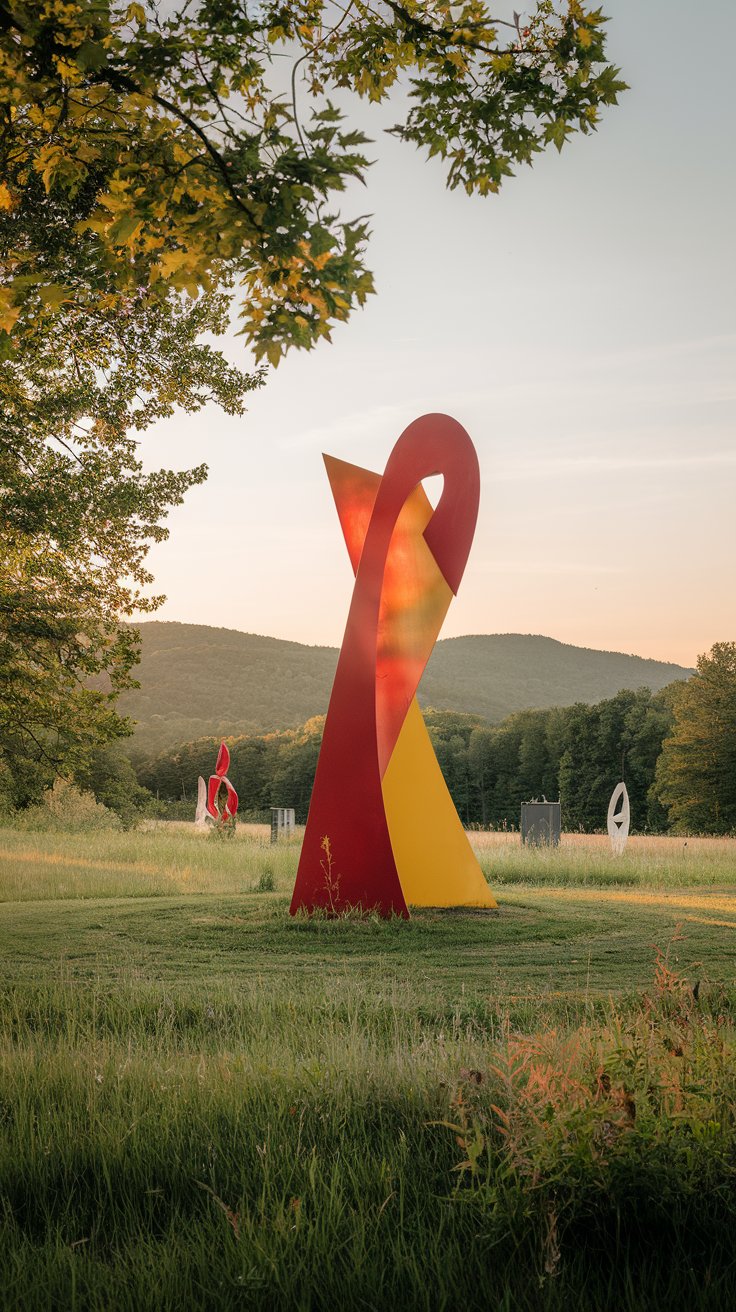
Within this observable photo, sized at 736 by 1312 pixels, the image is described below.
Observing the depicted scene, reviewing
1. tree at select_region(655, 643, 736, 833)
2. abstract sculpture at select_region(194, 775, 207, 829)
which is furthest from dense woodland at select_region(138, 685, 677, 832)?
abstract sculpture at select_region(194, 775, 207, 829)

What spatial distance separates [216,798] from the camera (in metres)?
29.8

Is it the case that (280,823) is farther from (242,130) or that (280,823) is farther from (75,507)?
(242,130)

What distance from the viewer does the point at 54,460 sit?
473 inches

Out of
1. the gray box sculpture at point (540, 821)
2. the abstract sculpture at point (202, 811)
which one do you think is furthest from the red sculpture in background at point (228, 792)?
the gray box sculpture at point (540, 821)

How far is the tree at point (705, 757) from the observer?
→ 155 ft

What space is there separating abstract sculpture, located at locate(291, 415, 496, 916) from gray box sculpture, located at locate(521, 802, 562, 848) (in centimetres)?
1183

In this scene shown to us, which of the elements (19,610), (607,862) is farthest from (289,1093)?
(607,862)

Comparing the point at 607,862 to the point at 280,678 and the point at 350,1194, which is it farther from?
the point at 280,678

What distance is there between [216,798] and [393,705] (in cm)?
1977

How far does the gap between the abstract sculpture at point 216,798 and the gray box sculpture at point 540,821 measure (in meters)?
7.50

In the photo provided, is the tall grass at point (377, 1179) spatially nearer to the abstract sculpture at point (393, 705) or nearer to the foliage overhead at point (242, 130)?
the foliage overhead at point (242, 130)

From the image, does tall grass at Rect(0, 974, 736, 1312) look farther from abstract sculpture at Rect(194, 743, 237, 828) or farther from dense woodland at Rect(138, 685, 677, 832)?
dense woodland at Rect(138, 685, 677, 832)

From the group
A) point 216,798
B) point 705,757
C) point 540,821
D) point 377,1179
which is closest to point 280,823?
point 216,798

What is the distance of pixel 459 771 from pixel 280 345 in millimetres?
62979
